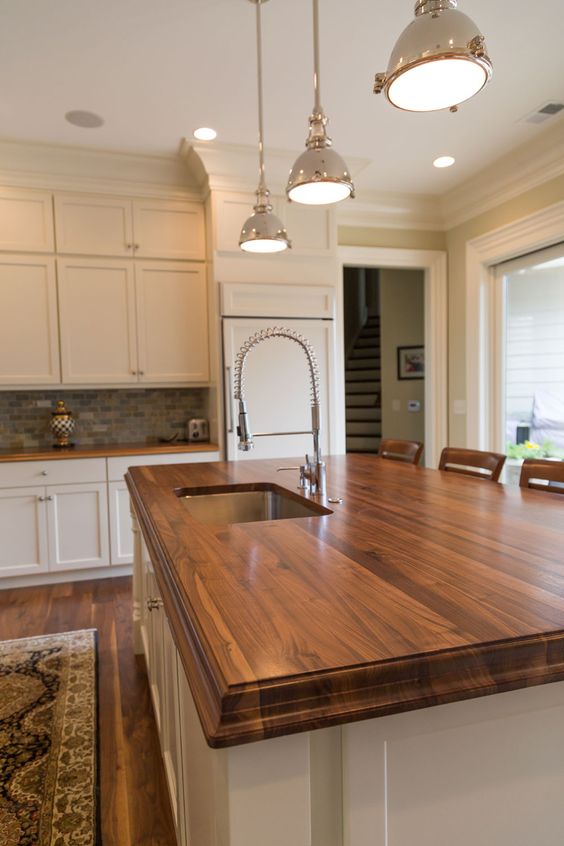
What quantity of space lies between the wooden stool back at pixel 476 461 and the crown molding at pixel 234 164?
2313 millimetres

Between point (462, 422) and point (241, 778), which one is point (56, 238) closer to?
point (462, 422)

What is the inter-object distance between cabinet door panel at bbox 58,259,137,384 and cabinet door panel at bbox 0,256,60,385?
0.25 ft

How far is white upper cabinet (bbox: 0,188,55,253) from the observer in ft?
11.7

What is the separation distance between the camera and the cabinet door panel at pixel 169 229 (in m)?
3.81

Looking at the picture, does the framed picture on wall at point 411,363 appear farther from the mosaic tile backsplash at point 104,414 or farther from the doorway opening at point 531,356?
the mosaic tile backsplash at point 104,414

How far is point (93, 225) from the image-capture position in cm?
371

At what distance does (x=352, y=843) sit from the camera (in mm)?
664

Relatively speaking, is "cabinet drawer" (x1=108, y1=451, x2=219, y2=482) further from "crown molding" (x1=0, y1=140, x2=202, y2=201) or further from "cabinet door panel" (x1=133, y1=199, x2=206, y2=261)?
"crown molding" (x1=0, y1=140, x2=202, y2=201)

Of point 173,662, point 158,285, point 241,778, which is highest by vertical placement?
point 158,285

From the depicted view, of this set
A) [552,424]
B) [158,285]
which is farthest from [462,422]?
[158,285]

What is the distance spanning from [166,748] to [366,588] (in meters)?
0.99

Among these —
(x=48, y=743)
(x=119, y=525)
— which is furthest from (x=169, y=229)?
(x=48, y=743)

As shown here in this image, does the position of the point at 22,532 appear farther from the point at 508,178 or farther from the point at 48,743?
the point at 508,178

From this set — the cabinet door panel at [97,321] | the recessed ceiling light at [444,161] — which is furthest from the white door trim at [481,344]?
the cabinet door panel at [97,321]
